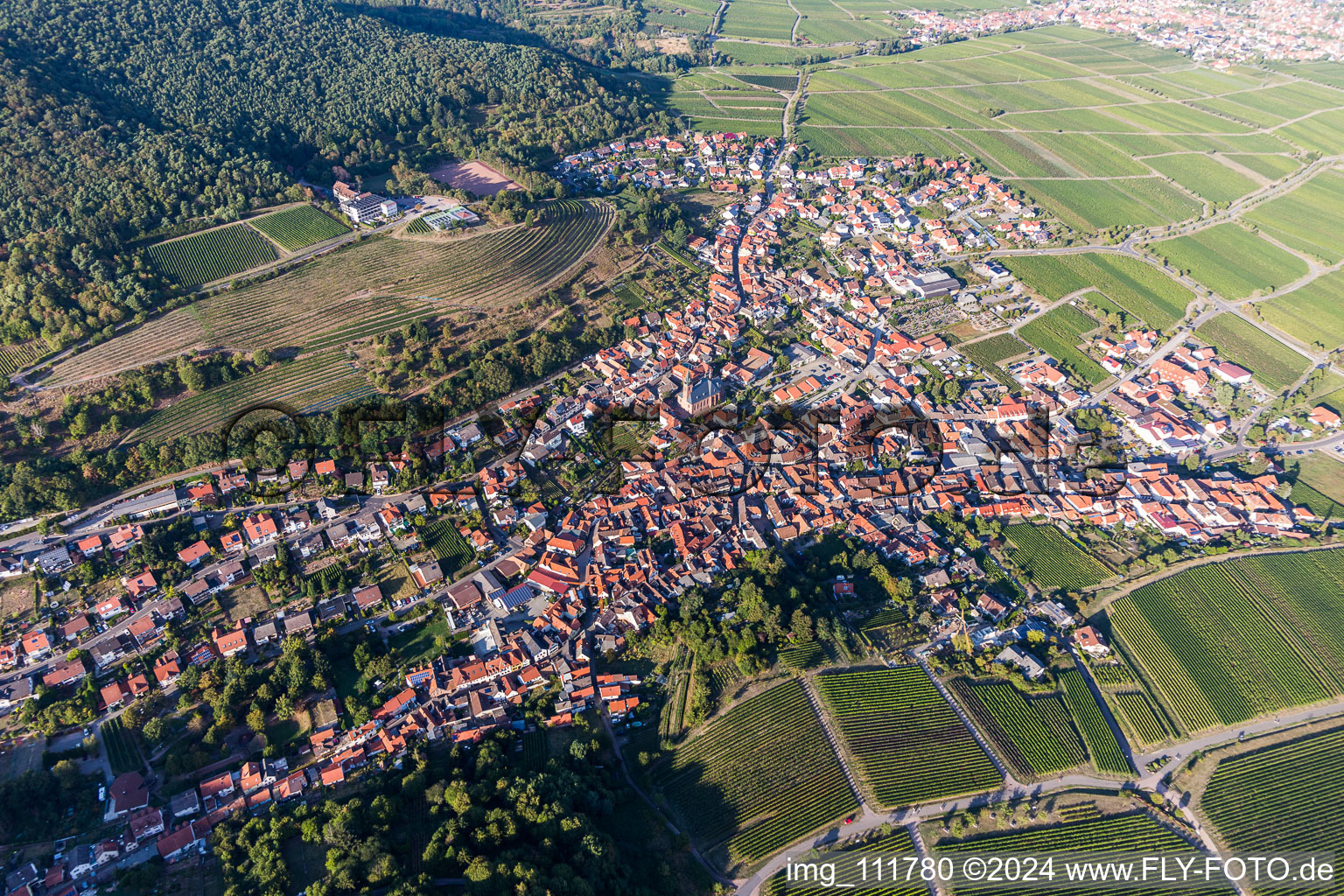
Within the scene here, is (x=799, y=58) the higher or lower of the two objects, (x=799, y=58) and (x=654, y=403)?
the higher

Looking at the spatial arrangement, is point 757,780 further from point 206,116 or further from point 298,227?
point 206,116

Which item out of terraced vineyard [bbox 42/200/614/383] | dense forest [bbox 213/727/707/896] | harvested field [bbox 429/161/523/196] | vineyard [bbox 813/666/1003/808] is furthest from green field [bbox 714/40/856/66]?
dense forest [bbox 213/727/707/896]

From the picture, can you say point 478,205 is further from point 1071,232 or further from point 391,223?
point 1071,232

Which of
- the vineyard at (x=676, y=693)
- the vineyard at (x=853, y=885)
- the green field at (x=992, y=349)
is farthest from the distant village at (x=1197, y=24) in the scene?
the vineyard at (x=853, y=885)

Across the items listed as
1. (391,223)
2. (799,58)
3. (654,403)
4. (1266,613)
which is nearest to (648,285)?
(654,403)

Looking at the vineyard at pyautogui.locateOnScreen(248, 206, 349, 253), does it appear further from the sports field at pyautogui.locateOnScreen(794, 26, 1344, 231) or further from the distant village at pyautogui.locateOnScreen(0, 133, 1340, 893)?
the sports field at pyautogui.locateOnScreen(794, 26, 1344, 231)

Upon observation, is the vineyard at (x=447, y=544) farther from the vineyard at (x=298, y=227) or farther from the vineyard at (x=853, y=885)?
the vineyard at (x=298, y=227)

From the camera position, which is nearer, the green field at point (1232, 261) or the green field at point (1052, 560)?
the green field at point (1052, 560)
